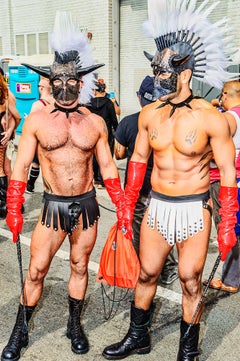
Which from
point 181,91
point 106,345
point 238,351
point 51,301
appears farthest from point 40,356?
point 181,91

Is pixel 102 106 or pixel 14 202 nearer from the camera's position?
pixel 14 202

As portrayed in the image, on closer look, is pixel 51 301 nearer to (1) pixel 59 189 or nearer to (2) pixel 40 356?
(2) pixel 40 356

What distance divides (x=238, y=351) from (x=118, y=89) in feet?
38.4

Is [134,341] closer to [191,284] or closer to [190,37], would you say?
[191,284]

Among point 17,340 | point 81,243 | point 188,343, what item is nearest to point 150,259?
point 81,243

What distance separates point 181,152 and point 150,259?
0.81m

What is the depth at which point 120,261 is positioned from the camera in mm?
3350

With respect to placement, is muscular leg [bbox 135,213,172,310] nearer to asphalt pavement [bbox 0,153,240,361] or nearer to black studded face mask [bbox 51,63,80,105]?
asphalt pavement [bbox 0,153,240,361]

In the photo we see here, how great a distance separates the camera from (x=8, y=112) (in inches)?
228

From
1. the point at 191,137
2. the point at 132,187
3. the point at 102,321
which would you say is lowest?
the point at 102,321

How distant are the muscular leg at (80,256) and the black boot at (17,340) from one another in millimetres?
366

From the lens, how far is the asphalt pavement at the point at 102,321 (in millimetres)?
3299

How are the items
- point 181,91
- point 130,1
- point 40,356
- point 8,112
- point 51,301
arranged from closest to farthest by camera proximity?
point 181,91, point 40,356, point 51,301, point 8,112, point 130,1

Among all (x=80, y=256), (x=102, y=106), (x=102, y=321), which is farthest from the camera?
(x=102, y=106)
